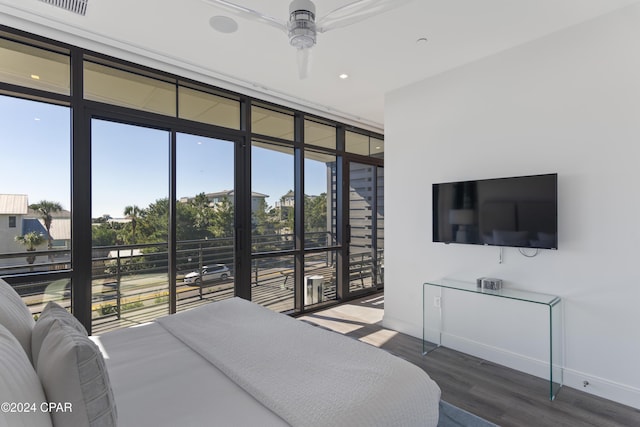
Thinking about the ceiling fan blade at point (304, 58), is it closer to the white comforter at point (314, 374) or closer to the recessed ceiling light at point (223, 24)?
the recessed ceiling light at point (223, 24)

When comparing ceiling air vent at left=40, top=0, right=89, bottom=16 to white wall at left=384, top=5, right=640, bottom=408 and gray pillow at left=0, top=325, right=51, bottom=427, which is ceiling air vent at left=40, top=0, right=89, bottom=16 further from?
white wall at left=384, top=5, right=640, bottom=408

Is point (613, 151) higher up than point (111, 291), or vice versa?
point (613, 151)

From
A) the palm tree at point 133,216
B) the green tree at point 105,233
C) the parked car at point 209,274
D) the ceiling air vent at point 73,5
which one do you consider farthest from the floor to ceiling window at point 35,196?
the parked car at point 209,274

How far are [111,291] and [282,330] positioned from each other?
6.11ft

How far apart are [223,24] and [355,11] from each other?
3.96 feet

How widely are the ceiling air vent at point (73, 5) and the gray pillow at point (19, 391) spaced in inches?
82.6

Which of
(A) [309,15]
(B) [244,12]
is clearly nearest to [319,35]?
(A) [309,15]

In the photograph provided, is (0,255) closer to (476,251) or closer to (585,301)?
(476,251)

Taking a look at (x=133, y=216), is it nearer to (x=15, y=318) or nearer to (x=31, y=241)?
(x=31, y=241)

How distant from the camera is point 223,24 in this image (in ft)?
7.67

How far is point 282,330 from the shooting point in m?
1.83

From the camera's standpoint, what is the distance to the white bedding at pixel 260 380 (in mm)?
1127

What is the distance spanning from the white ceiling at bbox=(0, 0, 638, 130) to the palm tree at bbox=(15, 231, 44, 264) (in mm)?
1535

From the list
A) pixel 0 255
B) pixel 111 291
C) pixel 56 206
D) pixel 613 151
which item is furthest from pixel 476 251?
pixel 0 255
